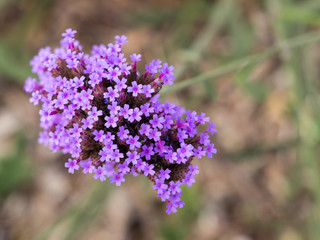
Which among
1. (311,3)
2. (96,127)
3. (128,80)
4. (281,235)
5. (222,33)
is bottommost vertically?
(96,127)

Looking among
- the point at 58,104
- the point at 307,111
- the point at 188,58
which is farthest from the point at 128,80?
the point at 307,111

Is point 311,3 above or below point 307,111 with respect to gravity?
above

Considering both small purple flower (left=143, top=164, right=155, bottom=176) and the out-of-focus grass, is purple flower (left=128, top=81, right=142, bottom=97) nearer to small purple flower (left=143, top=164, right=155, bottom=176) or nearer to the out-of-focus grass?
small purple flower (left=143, top=164, right=155, bottom=176)

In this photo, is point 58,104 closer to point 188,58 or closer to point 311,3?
point 188,58

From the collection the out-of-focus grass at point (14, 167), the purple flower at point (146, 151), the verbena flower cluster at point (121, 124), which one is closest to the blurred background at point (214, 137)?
the out-of-focus grass at point (14, 167)

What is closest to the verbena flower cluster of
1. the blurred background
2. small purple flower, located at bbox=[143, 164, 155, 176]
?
small purple flower, located at bbox=[143, 164, 155, 176]

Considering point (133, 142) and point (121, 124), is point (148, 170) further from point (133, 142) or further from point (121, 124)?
point (121, 124)

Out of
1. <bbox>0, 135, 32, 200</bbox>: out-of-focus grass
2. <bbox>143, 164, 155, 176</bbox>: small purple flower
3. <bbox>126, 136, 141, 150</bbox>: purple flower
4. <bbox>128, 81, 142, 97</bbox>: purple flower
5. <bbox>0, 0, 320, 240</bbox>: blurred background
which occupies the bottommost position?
<bbox>143, 164, 155, 176</bbox>: small purple flower
